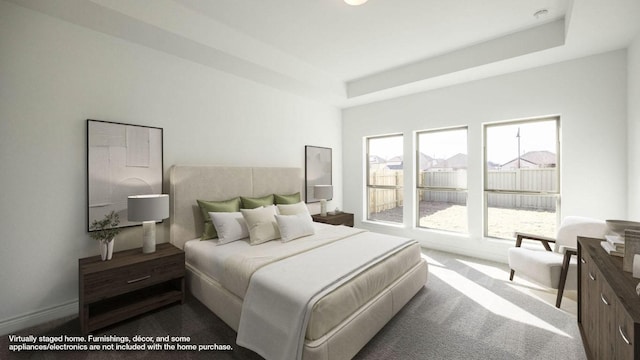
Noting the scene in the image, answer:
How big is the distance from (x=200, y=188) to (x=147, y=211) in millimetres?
781

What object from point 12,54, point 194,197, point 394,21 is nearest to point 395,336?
point 194,197

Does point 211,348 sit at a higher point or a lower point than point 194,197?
lower

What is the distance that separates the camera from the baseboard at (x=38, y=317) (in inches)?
84.7

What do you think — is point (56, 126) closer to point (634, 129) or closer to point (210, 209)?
point (210, 209)

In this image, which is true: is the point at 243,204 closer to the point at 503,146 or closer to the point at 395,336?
the point at 395,336

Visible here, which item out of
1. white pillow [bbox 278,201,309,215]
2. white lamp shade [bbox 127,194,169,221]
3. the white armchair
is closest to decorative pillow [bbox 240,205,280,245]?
white pillow [bbox 278,201,309,215]

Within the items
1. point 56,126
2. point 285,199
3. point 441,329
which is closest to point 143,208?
point 56,126

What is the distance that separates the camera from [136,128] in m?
2.78

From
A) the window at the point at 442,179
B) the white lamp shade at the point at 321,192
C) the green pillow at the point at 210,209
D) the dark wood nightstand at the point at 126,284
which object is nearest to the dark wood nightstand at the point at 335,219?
the white lamp shade at the point at 321,192

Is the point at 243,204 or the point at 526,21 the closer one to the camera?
the point at 526,21

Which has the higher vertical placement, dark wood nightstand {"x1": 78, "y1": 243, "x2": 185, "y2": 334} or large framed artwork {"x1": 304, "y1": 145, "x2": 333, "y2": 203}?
large framed artwork {"x1": 304, "y1": 145, "x2": 333, "y2": 203}

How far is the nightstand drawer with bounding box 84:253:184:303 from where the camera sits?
208cm

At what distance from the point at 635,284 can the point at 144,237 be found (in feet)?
11.7

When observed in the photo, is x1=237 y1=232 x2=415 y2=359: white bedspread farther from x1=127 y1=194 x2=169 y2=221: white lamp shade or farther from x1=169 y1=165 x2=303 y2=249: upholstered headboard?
x1=169 y1=165 x2=303 y2=249: upholstered headboard
